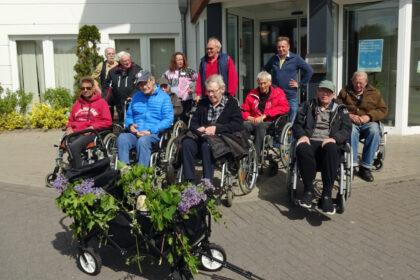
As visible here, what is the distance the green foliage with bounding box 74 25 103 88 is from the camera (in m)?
11.0

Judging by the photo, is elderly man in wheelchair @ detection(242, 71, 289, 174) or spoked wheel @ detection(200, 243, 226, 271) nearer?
spoked wheel @ detection(200, 243, 226, 271)

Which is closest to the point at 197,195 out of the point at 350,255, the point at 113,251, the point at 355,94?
the point at 113,251

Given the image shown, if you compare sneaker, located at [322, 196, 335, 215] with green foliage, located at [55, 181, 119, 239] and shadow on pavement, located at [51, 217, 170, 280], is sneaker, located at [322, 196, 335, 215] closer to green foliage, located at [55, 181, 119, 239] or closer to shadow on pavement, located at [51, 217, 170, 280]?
shadow on pavement, located at [51, 217, 170, 280]

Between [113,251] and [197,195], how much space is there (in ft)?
4.15

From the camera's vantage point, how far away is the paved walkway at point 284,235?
3.57 m

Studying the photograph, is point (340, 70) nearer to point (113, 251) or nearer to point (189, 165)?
point (189, 165)

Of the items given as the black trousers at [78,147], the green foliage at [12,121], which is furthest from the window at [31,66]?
the black trousers at [78,147]

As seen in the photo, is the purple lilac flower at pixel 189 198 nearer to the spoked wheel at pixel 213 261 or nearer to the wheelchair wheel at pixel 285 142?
the spoked wheel at pixel 213 261

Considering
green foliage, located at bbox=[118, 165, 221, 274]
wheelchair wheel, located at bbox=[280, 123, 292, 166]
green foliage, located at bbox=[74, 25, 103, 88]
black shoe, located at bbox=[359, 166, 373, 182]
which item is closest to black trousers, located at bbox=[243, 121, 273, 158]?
wheelchair wheel, located at bbox=[280, 123, 292, 166]

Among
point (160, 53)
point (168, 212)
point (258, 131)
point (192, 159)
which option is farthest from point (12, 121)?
A: point (168, 212)

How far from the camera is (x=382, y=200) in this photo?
16.8 ft

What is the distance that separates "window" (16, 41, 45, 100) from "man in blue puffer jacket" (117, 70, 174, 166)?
290 inches

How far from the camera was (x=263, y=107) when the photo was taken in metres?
6.25

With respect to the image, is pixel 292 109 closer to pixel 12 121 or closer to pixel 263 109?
pixel 263 109
